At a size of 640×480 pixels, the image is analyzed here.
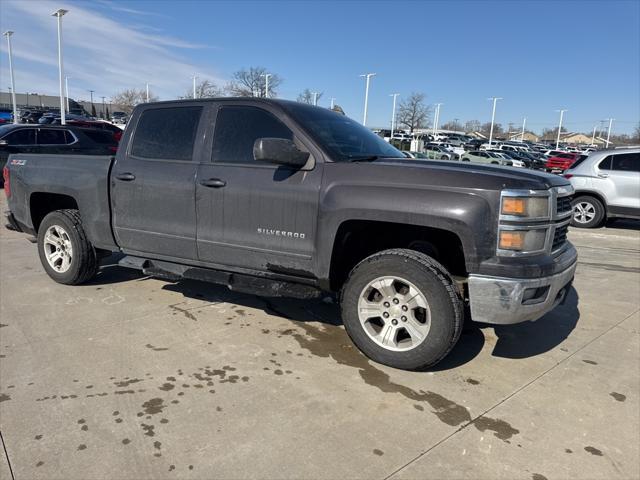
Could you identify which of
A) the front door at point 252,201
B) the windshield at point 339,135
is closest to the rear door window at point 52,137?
the front door at point 252,201

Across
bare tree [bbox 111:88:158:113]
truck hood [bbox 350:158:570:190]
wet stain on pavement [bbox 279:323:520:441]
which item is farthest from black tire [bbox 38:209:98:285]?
bare tree [bbox 111:88:158:113]

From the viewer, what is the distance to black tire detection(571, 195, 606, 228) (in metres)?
10.4

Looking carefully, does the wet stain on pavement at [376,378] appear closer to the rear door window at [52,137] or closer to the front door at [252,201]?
the front door at [252,201]

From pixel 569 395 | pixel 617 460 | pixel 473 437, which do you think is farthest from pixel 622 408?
pixel 473 437

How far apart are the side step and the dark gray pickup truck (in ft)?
0.03

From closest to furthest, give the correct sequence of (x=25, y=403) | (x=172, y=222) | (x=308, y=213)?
1. (x=25, y=403)
2. (x=308, y=213)
3. (x=172, y=222)

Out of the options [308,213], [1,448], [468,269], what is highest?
[308,213]

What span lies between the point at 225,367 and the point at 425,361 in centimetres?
138

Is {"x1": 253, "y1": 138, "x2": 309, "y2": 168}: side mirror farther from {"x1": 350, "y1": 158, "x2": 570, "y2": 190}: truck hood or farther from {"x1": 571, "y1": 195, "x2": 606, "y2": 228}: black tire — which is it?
{"x1": 571, "y1": 195, "x2": 606, "y2": 228}: black tire

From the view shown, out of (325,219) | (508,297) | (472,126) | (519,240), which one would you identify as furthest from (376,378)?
(472,126)

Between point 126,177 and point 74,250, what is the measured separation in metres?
1.11

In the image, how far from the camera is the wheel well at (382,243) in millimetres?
3551

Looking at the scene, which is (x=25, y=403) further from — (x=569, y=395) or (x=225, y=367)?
(x=569, y=395)

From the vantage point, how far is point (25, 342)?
369 cm
